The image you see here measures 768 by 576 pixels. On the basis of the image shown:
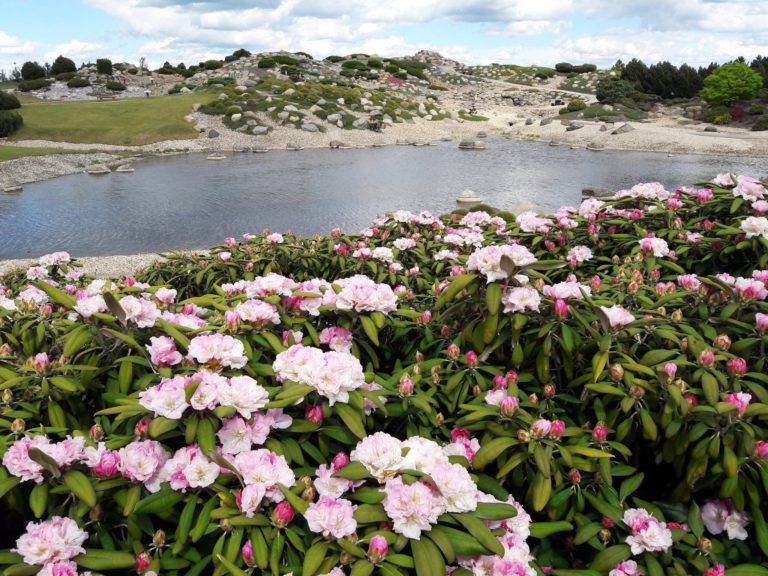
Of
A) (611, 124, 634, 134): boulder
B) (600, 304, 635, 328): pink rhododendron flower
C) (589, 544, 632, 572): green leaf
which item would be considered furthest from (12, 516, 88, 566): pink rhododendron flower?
(611, 124, 634, 134): boulder

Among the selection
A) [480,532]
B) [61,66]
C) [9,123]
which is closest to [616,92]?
[9,123]

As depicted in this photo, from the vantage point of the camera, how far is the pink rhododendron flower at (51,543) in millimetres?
1329

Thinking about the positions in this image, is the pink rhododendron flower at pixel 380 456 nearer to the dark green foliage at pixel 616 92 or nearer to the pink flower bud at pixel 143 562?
the pink flower bud at pixel 143 562

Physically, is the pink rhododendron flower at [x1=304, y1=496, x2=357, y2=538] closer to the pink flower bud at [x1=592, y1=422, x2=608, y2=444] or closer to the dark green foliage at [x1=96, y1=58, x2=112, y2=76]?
the pink flower bud at [x1=592, y1=422, x2=608, y2=444]

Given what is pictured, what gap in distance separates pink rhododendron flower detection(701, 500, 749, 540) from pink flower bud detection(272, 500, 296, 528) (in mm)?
1574

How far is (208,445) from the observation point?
59.4 inches

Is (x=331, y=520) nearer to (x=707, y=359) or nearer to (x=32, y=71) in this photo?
(x=707, y=359)

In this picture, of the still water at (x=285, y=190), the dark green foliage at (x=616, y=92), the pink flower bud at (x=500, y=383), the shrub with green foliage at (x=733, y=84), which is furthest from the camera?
the dark green foliage at (x=616, y=92)

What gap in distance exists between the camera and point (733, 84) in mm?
26594

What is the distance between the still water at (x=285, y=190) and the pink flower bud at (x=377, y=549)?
9.23 meters

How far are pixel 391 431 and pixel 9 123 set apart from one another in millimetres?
25581

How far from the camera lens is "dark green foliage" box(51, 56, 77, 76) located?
4525 cm

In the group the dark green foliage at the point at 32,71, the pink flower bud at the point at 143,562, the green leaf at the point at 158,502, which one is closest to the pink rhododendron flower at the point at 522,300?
the green leaf at the point at 158,502

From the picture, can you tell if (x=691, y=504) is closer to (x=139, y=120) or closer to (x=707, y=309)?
(x=707, y=309)
